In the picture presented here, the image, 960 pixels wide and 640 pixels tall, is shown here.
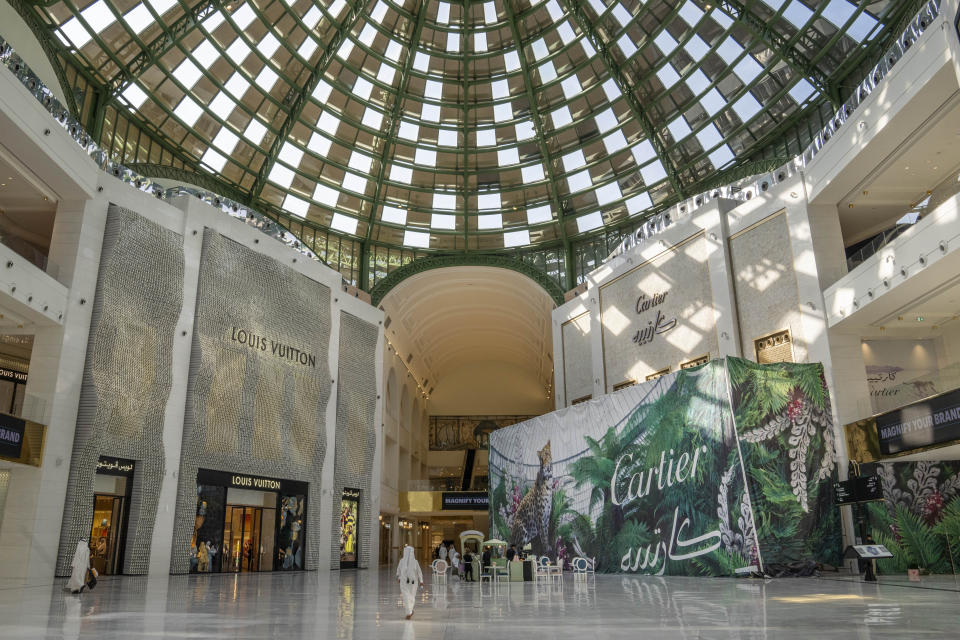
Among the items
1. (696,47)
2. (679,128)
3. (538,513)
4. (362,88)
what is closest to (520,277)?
(679,128)

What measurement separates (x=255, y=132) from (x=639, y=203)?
2375 centimetres

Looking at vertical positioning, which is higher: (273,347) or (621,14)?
(621,14)

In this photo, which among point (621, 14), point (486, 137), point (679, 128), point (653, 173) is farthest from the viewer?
point (486, 137)

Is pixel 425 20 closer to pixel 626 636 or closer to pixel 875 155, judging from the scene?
pixel 875 155

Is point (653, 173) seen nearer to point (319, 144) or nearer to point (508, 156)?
point (508, 156)

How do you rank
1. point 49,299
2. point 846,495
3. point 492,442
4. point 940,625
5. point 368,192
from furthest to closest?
point 368,192, point 492,442, point 49,299, point 846,495, point 940,625

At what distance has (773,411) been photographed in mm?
23844

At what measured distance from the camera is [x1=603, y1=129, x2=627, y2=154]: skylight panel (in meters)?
43.0

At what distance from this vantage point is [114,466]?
26281 millimetres

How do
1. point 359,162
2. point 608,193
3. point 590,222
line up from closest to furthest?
1. point 359,162
2. point 608,193
3. point 590,222

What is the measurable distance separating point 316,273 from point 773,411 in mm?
23986

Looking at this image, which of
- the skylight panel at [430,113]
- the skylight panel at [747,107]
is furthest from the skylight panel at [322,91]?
the skylight panel at [747,107]

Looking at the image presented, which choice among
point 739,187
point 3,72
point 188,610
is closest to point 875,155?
point 739,187

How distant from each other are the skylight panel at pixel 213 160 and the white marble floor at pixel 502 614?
27372 mm
